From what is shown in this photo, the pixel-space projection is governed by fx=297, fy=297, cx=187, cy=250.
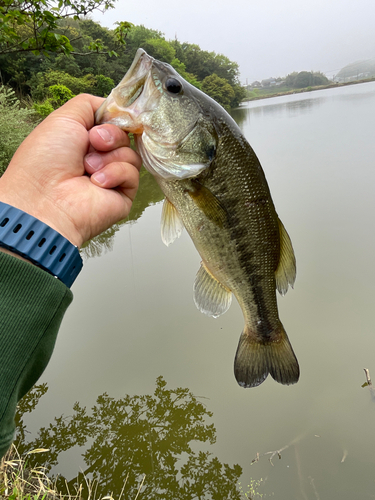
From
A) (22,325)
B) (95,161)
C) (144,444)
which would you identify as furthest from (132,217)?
(22,325)

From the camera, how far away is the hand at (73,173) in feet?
4.36

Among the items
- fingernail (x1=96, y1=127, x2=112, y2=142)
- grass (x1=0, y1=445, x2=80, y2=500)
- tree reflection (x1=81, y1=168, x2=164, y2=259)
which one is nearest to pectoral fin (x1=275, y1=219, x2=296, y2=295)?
fingernail (x1=96, y1=127, x2=112, y2=142)

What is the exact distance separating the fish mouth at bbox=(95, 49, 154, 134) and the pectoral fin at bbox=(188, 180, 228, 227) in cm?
38

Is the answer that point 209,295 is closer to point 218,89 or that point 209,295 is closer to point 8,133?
point 8,133

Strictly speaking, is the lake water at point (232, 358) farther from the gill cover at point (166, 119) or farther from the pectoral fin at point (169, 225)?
the gill cover at point (166, 119)

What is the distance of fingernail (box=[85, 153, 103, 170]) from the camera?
4.88 feet

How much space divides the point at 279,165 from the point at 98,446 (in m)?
10.7

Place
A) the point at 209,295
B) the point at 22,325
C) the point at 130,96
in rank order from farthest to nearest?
the point at 209,295 < the point at 130,96 < the point at 22,325

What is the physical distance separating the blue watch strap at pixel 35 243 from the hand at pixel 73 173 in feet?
0.67

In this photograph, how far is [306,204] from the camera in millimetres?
7770

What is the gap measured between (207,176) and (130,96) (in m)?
0.50

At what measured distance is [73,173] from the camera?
1471mm

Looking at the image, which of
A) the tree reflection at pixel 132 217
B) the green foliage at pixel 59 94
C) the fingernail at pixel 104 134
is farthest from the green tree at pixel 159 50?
the fingernail at pixel 104 134

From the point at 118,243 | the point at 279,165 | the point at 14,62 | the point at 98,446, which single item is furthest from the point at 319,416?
the point at 14,62
